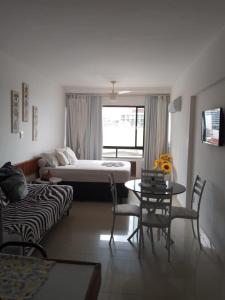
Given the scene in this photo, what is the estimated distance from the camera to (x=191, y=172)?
4.47 m

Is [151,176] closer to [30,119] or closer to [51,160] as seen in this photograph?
[51,160]

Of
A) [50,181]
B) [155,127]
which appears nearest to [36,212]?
[50,181]

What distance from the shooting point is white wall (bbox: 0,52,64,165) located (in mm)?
3992


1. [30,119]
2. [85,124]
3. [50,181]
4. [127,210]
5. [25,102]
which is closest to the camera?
[127,210]

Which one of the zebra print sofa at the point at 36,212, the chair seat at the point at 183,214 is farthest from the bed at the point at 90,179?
the chair seat at the point at 183,214

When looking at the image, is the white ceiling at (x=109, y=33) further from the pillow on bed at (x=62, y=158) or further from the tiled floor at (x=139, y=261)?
the tiled floor at (x=139, y=261)

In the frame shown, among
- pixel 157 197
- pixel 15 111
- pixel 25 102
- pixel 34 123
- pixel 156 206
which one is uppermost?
pixel 25 102

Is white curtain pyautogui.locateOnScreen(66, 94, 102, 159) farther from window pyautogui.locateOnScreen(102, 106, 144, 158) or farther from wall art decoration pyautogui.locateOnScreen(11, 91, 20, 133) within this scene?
wall art decoration pyautogui.locateOnScreen(11, 91, 20, 133)

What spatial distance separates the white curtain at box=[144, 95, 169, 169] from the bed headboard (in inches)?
123

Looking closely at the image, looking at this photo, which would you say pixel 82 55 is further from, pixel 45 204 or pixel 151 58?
pixel 45 204

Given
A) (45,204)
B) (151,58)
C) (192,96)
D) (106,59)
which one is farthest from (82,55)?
(45,204)

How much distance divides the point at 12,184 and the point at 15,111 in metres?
1.44

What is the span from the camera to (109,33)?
10.1ft

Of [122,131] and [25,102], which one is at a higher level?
[25,102]
